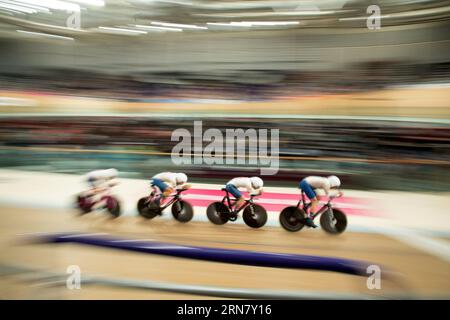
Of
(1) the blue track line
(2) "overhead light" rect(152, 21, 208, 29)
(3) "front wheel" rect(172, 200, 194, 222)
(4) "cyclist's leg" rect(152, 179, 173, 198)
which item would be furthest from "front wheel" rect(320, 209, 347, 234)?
(2) "overhead light" rect(152, 21, 208, 29)

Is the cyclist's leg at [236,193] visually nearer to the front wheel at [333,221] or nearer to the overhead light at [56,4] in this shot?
the front wheel at [333,221]

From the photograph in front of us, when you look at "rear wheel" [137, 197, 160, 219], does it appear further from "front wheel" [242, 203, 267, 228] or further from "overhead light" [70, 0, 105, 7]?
"overhead light" [70, 0, 105, 7]

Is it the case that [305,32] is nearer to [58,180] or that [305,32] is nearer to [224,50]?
[224,50]

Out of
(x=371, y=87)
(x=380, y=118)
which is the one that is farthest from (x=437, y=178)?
(x=371, y=87)

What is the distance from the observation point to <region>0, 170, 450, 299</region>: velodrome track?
1.63m

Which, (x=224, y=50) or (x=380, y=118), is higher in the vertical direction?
(x=224, y=50)

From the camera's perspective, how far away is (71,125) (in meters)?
1.71

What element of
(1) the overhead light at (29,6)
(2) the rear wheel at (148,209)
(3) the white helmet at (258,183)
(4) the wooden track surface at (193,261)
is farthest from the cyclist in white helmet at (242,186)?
(1) the overhead light at (29,6)

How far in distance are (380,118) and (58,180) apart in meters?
1.52

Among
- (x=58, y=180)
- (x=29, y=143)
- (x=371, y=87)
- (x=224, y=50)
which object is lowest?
(x=58, y=180)

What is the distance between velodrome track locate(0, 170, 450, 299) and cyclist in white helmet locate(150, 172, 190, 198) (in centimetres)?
7

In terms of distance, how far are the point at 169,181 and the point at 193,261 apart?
389mm

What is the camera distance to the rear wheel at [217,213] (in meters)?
1.69

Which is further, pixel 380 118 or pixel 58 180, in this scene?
pixel 58 180
